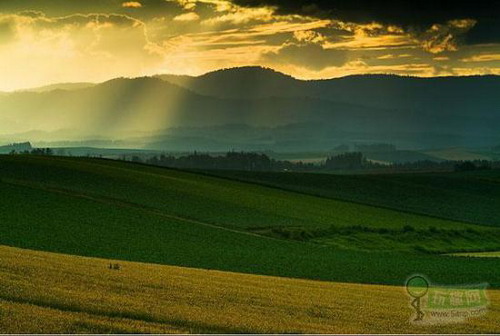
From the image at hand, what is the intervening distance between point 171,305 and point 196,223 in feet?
142

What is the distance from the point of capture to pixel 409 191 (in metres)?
115

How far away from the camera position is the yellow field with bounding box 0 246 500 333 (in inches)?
815

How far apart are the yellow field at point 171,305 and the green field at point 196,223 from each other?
51.9 feet

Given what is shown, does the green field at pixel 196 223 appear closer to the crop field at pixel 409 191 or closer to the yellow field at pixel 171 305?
the crop field at pixel 409 191

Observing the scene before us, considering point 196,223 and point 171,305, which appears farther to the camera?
point 196,223

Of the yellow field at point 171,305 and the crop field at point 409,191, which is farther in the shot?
the crop field at point 409,191

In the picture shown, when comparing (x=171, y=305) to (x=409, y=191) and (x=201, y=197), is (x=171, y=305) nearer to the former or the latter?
(x=201, y=197)

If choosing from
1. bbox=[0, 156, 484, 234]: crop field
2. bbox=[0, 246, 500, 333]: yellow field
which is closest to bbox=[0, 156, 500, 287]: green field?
bbox=[0, 156, 484, 234]: crop field

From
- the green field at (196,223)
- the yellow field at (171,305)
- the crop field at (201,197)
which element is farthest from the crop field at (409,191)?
the yellow field at (171,305)

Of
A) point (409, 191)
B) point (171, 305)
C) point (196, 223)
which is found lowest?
point (196, 223)

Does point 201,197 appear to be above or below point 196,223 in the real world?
above

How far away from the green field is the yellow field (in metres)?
15.8

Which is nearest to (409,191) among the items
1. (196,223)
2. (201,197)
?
(201,197)

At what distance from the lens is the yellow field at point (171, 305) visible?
815 inches
